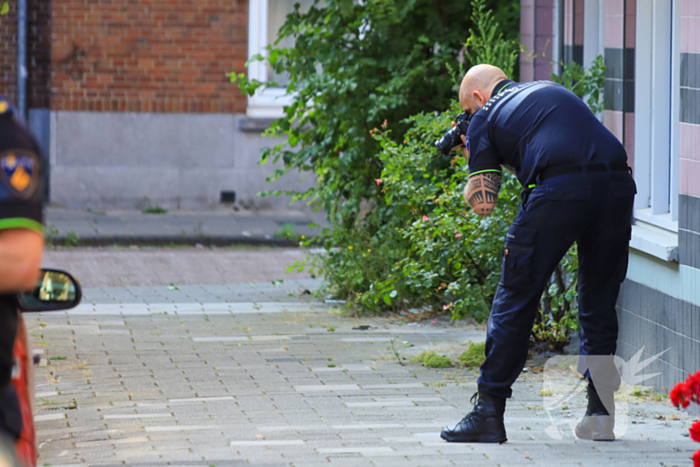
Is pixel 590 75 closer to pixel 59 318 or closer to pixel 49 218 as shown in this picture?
pixel 59 318

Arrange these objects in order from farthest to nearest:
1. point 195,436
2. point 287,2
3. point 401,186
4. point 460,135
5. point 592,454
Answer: point 287,2, point 401,186, point 460,135, point 195,436, point 592,454

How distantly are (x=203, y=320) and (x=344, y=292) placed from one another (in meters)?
1.38

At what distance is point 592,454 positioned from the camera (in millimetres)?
4137

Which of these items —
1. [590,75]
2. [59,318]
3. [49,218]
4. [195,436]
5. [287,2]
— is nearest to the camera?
[195,436]

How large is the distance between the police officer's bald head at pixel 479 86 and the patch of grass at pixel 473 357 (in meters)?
1.89

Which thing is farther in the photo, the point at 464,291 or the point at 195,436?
the point at 464,291

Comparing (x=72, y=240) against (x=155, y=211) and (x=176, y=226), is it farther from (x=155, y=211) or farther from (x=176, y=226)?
(x=155, y=211)

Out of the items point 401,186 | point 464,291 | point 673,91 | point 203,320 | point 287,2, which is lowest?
point 203,320

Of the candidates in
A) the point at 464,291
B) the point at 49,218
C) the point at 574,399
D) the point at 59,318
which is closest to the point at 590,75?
the point at 464,291

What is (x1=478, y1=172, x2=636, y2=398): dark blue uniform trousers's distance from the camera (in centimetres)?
419

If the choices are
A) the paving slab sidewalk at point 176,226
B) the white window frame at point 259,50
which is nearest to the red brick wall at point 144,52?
the white window frame at point 259,50

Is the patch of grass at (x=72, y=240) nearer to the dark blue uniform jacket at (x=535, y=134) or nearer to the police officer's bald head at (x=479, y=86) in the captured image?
the police officer's bald head at (x=479, y=86)

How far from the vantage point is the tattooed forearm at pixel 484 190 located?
14.4 feet

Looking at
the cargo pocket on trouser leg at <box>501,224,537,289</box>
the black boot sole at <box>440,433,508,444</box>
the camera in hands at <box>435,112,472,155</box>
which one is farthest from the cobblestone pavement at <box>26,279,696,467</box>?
the camera in hands at <box>435,112,472,155</box>
